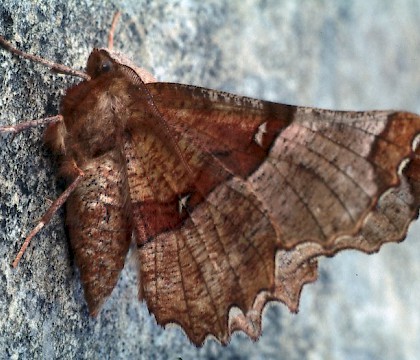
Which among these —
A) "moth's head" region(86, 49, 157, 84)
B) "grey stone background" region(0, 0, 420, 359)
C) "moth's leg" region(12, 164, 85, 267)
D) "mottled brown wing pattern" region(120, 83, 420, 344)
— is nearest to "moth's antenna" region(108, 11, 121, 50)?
"grey stone background" region(0, 0, 420, 359)

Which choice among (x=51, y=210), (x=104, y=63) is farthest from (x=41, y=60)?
(x=51, y=210)

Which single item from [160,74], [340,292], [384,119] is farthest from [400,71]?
[384,119]

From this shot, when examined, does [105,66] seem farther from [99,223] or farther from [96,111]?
[99,223]

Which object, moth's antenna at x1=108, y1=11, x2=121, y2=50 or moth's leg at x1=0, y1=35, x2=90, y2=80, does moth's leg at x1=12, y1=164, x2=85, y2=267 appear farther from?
moth's antenna at x1=108, y1=11, x2=121, y2=50

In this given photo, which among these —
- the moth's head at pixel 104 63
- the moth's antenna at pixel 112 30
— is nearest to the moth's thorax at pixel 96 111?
the moth's head at pixel 104 63

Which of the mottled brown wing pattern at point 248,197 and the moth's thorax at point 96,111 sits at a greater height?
the moth's thorax at point 96,111

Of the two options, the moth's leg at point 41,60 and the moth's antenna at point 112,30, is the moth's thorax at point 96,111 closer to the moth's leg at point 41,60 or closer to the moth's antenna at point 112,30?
the moth's leg at point 41,60
